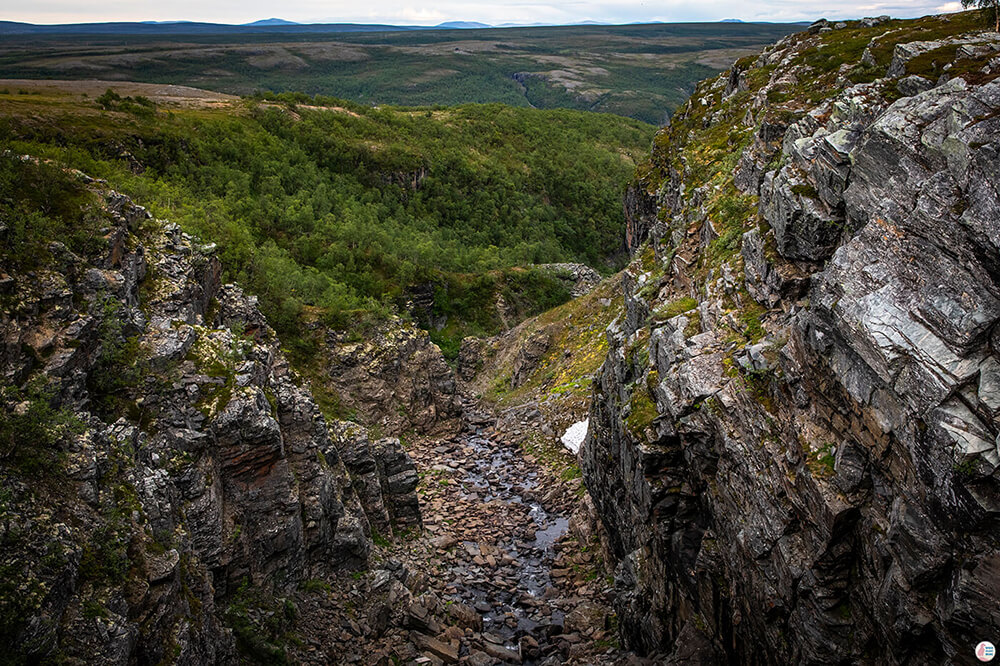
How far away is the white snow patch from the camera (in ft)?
131

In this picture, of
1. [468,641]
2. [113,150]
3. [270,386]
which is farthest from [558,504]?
[113,150]

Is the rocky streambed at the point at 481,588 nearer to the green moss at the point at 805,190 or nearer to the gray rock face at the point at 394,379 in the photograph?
the gray rock face at the point at 394,379

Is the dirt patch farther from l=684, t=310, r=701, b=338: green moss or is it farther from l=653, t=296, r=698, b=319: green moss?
l=684, t=310, r=701, b=338: green moss

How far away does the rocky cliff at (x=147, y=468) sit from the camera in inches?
530

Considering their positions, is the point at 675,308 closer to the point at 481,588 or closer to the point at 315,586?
the point at 481,588

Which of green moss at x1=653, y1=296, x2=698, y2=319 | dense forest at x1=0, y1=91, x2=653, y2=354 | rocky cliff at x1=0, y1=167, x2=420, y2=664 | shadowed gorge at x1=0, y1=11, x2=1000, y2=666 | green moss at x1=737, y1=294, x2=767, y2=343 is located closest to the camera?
shadowed gorge at x1=0, y1=11, x2=1000, y2=666

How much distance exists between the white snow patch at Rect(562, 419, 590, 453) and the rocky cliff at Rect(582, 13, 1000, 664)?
43.9ft

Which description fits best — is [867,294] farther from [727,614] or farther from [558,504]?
[558,504]

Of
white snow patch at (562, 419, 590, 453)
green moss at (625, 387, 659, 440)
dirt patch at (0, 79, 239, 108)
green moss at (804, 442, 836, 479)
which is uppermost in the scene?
dirt patch at (0, 79, 239, 108)

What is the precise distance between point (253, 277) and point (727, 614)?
33.2 meters

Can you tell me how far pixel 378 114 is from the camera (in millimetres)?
120750

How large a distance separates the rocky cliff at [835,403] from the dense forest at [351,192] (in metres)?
20.2

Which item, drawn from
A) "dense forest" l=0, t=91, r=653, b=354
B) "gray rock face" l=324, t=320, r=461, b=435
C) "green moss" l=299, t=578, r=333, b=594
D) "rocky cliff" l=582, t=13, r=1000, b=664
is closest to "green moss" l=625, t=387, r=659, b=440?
"rocky cliff" l=582, t=13, r=1000, b=664

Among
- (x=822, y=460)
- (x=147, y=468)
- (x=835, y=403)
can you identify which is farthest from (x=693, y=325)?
(x=147, y=468)
